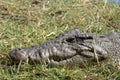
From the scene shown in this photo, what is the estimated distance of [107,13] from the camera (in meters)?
7.24

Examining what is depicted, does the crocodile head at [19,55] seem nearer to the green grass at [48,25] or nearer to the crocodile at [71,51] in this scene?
the crocodile at [71,51]

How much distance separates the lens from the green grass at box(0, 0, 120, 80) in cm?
439

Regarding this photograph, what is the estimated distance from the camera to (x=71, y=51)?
4613 millimetres

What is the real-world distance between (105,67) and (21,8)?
3016mm

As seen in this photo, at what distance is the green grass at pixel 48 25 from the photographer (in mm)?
4387

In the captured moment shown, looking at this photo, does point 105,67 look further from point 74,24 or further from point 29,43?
point 74,24

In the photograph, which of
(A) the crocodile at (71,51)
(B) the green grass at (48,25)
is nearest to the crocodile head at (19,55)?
(A) the crocodile at (71,51)

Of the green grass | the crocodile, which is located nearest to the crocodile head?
the crocodile

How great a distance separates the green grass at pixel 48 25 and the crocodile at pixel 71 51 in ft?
0.32

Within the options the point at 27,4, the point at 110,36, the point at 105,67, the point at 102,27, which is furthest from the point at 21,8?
the point at 105,67

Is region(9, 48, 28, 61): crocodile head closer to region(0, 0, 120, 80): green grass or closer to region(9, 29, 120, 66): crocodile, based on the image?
region(9, 29, 120, 66): crocodile

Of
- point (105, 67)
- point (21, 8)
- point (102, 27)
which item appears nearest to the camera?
point (105, 67)

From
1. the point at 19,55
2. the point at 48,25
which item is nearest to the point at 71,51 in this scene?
the point at 19,55

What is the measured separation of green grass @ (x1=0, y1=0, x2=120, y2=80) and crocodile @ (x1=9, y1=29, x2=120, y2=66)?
10 cm
